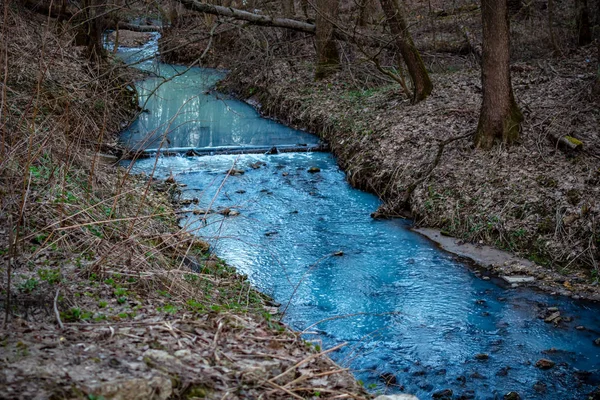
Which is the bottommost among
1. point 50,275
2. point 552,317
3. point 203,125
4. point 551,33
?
point 552,317

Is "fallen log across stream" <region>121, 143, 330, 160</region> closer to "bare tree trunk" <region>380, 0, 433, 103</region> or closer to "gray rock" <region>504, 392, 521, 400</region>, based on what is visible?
"bare tree trunk" <region>380, 0, 433, 103</region>

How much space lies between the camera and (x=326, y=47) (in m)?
15.5

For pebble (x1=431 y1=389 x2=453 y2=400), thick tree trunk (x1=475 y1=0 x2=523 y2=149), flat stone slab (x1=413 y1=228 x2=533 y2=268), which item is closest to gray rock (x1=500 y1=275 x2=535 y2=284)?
flat stone slab (x1=413 y1=228 x2=533 y2=268)

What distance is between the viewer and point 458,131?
32.7ft

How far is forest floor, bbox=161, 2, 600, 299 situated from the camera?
732cm

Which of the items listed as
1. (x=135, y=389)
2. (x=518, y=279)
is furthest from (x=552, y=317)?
(x=135, y=389)

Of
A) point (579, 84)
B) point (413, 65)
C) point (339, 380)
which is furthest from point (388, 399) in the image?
point (413, 65)

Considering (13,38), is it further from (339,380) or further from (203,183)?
(339,380)

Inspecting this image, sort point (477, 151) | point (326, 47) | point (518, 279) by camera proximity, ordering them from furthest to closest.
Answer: point (326, 47) < point (477, 151) < point (518, 279)

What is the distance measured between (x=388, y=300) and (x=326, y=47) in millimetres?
10203

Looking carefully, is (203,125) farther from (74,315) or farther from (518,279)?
(74,315)

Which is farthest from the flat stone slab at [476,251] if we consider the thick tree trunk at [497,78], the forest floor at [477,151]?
the thick tree trunk at [497,78]

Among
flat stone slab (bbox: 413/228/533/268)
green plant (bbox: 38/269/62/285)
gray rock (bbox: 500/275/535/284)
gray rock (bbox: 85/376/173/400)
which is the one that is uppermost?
green plant (bbox: 38/269/62/285)

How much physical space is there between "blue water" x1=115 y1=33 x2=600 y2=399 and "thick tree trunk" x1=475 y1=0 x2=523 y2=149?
2.08m
